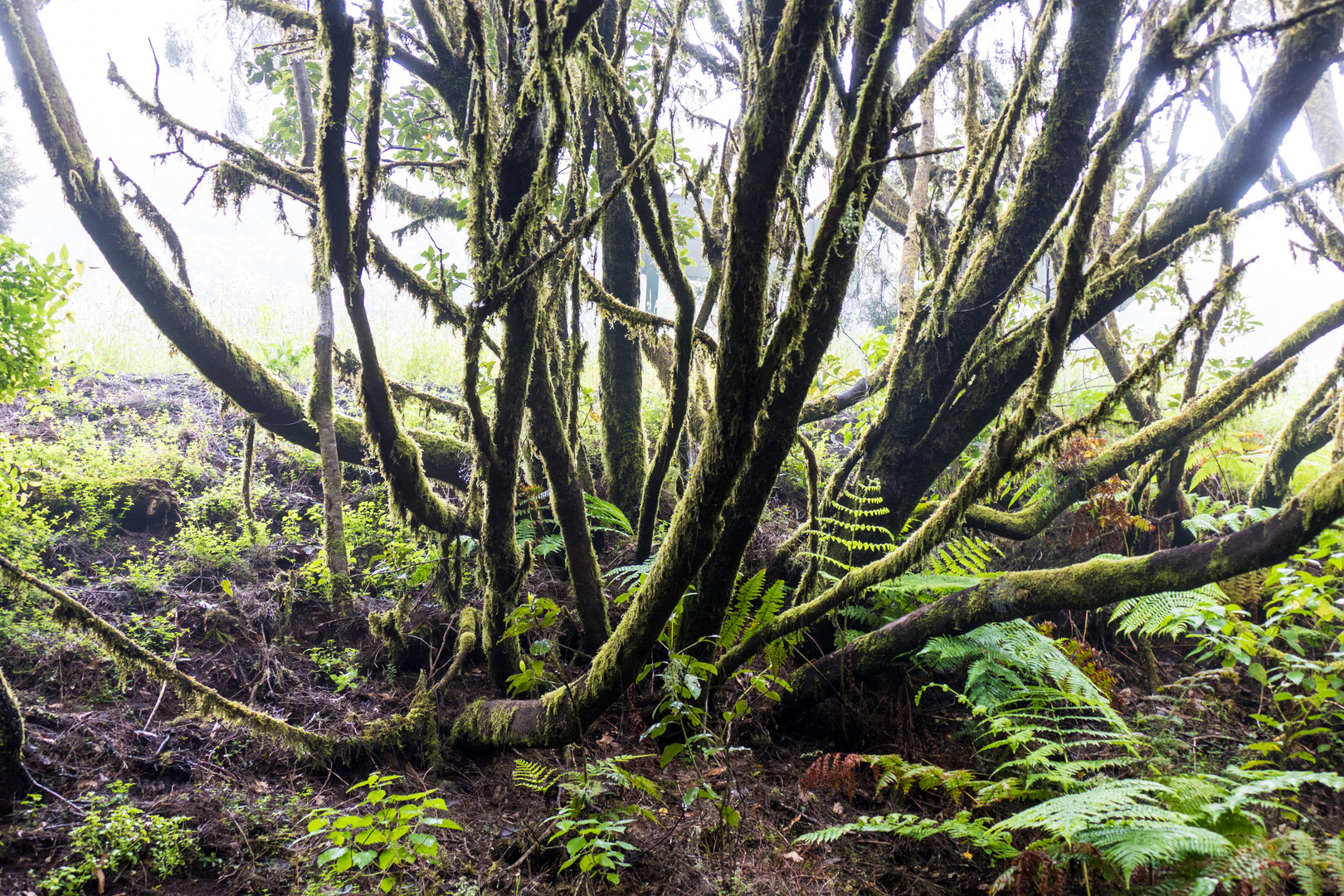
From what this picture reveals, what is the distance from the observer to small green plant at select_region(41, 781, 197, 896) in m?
1.85

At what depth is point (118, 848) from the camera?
1.97m

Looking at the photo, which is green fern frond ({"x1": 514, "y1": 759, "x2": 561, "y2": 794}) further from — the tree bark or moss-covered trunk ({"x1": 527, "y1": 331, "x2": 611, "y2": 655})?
the tree bark

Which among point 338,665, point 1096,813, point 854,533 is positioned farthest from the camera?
point 338,665

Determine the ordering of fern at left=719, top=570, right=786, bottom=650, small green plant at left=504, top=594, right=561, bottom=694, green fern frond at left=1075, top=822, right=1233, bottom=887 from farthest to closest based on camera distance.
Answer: fern at left=719, top=570, right=786, bottom=650
small green plant at left=504, top=594, right=561, bottom=694
green fern frond at left=1075, top=822, right=1233, bottom=887

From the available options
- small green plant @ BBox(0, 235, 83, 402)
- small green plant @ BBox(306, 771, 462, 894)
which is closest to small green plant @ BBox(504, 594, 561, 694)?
small green plant @ BBox(306, 771, 462, 894)

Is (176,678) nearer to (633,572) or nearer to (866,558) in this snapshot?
(633,572)

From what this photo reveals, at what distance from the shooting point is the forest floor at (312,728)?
79.6 inches

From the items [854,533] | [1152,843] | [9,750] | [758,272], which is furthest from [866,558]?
[9,750]

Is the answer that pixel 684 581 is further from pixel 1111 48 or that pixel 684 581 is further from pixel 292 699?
pixel 1111 48

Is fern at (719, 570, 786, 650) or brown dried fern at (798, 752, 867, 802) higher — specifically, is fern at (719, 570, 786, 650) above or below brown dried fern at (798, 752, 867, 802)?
above

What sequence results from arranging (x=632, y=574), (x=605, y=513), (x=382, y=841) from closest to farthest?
(x=382, y=841), (x=632, y=574), (x=605, y=513)

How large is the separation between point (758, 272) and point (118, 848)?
2754 mm

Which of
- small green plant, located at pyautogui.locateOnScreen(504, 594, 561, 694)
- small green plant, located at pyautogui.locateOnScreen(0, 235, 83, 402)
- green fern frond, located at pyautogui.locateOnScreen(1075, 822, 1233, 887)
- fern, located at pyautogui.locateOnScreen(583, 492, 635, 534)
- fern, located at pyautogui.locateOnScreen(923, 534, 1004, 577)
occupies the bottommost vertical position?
green fern frond, located at pyautogui.locateOnScreen(1075, 822, 1233, 887)

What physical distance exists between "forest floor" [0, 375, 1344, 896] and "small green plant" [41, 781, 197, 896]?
0.06 feet
